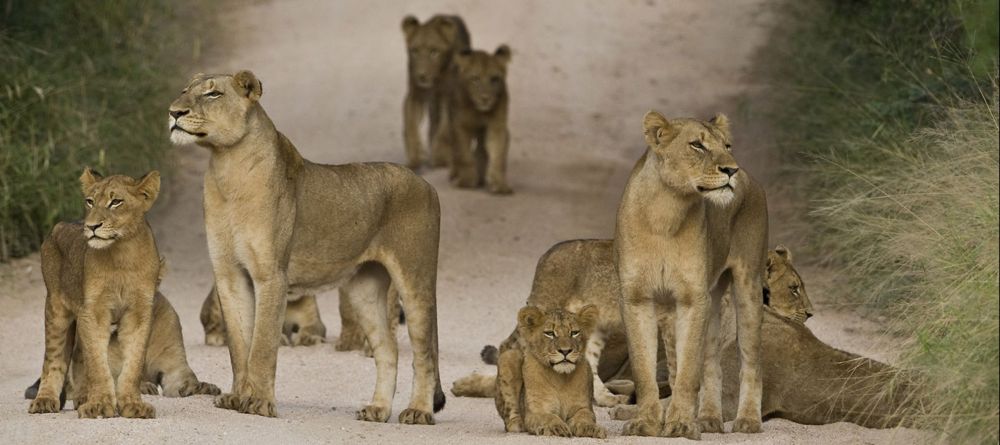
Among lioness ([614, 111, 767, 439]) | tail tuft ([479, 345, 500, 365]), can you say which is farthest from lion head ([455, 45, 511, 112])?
lioness ([614, 111, 767, 439])

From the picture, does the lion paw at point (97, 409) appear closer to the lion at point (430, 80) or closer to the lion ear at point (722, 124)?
the lion ear at point (722, 124)

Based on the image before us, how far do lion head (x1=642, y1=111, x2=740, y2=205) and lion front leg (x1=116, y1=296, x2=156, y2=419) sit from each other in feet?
8.01

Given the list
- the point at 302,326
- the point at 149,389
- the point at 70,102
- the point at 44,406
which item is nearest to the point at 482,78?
the point at 70,102

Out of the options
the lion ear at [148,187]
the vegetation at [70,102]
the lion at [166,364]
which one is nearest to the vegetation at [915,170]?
the lion ear at [148,187]

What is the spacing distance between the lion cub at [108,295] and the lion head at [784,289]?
3.49m

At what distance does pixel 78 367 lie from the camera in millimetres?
9227

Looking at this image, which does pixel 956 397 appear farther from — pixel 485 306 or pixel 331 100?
pixel 331 100

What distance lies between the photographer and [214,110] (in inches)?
351

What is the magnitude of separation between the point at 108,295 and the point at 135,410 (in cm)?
55

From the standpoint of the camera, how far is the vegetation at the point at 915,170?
7762 mm

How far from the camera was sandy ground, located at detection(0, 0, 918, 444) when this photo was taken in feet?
29.6

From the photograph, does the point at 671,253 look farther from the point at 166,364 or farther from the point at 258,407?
the point at 166,364

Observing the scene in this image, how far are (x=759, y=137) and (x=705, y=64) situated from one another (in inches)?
207

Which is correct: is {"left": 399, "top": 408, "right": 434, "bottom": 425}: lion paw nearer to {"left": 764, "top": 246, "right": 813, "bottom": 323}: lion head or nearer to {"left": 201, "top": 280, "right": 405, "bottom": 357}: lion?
{"left": 764, "top": 246, "right": 813, "bottom": 323}: lion head
